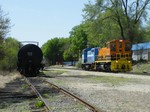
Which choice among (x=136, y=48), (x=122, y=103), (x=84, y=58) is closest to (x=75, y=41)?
(x=136, y=48)

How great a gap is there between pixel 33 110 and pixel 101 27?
179 ft

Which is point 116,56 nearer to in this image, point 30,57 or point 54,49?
point 30,57

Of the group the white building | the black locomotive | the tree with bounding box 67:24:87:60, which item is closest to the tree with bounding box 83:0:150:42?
the white building

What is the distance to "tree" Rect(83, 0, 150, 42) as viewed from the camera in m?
64.8

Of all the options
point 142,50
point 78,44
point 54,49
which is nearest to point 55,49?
point 54,49

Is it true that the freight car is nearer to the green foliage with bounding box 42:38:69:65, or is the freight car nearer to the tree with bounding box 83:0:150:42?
the tree with bounding box 83:0:150:42

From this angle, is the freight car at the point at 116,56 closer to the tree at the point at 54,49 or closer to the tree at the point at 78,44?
the tree at the point at 78,44

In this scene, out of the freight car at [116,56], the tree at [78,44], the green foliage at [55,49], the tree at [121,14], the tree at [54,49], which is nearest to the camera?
the freight car at [116,56]

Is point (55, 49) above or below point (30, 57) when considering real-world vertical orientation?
above

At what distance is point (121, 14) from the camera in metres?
64.8

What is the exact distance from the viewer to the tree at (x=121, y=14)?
A: 6481cm

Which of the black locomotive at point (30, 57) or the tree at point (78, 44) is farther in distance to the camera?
the tree at point (78, 44)

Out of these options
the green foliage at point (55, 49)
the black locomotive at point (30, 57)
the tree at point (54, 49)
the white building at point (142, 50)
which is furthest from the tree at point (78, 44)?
the black locomotive at point (30, 57)

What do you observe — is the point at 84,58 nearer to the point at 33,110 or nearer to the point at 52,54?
the point at 33,110
